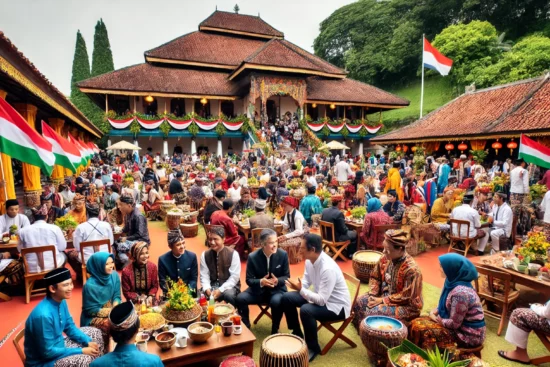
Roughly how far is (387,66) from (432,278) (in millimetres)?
38383

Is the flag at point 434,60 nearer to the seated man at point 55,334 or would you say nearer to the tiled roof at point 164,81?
the tiled roof at point 164,81

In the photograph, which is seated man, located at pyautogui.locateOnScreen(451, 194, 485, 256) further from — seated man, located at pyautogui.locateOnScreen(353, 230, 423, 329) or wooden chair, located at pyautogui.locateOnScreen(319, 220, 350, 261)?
seated man, located at pyautogui.locateOnScreen(353, 230, 423, 329)

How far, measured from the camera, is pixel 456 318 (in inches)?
133

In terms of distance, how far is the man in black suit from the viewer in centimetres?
431

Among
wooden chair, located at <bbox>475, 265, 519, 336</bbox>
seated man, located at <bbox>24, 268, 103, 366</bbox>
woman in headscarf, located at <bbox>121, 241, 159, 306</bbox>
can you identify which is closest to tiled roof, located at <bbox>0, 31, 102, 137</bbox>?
woman in headscarf, located at <bbox>121, 241, 159, 306</bbox>

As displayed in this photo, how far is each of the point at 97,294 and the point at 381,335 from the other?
3097 mm

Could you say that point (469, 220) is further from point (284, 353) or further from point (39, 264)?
point (39, 264)

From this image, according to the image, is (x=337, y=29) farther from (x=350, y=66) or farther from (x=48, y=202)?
(x=48, y=202)

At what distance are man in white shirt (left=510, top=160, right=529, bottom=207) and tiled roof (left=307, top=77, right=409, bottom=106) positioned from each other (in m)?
18.6

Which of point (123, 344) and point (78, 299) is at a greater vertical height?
point (123, 344)

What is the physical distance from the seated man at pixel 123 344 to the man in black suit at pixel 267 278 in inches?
80.0

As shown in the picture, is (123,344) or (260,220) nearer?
(123,344)

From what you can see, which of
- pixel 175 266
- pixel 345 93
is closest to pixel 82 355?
pixel 175 266

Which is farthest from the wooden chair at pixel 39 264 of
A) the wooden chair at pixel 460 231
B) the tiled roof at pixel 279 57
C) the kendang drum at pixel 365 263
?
the tiled roof at pixel 279 57
